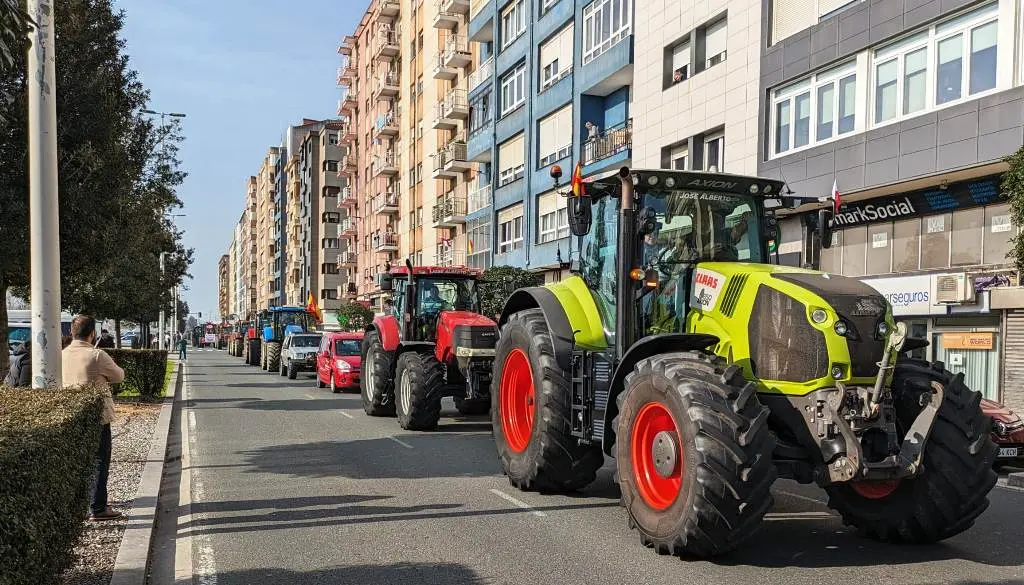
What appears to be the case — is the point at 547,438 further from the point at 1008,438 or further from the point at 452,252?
the point at 452,252

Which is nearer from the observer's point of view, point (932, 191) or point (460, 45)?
point (932, 191)

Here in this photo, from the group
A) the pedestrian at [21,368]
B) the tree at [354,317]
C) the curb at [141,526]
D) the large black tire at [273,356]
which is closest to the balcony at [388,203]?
the tree at [354,317]

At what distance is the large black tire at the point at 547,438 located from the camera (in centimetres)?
814

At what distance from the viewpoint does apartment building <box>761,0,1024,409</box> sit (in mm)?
14992

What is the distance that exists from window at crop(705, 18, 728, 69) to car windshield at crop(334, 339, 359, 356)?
11723 millimetres

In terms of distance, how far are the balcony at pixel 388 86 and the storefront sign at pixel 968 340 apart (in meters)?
46.8

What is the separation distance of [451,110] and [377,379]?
99.7 ft

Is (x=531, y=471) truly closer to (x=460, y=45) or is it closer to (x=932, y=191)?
(x=932, y=191)

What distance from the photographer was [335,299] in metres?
83.1

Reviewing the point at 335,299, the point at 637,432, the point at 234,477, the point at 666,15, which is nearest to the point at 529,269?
the point at 666,15

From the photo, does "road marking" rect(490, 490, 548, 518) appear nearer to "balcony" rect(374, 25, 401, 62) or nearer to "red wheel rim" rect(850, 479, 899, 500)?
"red wheel rim" rect(850, 479, 899, 500)

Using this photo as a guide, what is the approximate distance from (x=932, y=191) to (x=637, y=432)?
12.6 m

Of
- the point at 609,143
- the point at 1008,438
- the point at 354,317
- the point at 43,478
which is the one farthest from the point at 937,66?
the point at 354,317

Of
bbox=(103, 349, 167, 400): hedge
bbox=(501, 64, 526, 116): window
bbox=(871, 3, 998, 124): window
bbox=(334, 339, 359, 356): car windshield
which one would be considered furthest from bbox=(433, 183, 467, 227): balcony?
bbox=(871, 3, 998, 124): window
